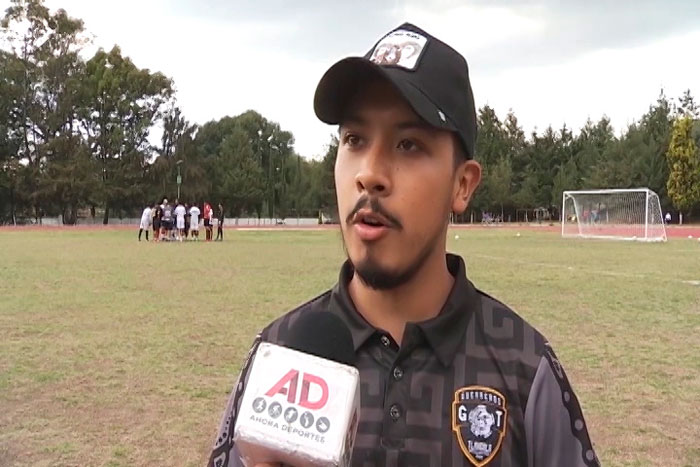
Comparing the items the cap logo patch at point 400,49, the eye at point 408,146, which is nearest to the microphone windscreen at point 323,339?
the eye at point 408,146

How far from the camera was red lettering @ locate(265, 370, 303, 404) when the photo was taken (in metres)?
1.08

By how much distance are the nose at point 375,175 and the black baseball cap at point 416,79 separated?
0.38 ft

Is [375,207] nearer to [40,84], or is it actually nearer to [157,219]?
[157,219]

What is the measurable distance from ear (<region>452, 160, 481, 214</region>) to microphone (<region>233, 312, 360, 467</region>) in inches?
24.4

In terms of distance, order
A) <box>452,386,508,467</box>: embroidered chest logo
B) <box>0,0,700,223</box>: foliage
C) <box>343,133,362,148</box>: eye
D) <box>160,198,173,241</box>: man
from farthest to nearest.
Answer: <box>0,0,700,223</box>: foliage < <box>160,198,173,241</box>: man < <box>343,133,362,148</box>: eye < <box>452,386,508,467</box>: embroidered chest logo

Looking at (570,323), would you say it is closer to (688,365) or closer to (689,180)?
(688,365)

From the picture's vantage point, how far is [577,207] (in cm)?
4603

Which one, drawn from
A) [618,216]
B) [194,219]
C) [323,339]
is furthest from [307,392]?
[618,216]

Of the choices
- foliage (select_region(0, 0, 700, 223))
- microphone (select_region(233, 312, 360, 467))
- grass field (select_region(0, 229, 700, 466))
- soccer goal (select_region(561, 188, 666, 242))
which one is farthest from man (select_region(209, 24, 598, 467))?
foliage (select_region(0, 0, 700, 223))

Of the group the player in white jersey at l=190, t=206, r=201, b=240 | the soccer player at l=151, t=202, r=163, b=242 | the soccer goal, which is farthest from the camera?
the soccer goal

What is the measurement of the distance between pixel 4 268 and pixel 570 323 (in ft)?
43.8

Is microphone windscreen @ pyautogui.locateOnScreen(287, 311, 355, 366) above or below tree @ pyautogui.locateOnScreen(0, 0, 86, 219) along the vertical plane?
below

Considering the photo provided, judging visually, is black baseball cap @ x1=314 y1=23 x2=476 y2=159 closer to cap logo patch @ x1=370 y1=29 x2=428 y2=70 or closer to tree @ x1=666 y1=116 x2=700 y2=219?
cap logo patch @ x1=370 y1=29 x2=428 y2=70

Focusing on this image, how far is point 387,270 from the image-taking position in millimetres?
1520
